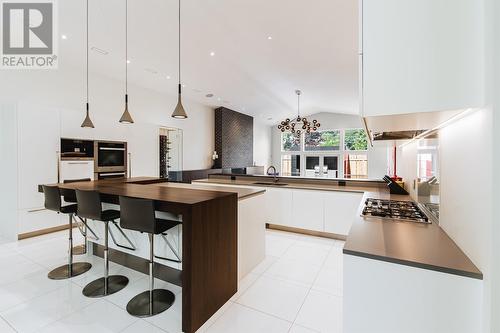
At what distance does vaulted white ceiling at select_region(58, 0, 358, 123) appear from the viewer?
3.11 metres

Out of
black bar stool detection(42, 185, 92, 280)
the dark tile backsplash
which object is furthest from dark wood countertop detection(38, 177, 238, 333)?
the dark tile backsplash

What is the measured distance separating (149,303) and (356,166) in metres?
10.1

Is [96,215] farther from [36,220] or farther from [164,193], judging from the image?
[36,220]

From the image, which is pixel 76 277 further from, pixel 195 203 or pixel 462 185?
pixel 462 185

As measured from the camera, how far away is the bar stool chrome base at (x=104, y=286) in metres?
2.30

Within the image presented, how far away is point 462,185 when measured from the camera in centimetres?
121

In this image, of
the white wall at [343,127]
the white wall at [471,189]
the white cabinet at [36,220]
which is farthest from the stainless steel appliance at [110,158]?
the white wall at [343,127]

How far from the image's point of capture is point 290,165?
12.0 metres

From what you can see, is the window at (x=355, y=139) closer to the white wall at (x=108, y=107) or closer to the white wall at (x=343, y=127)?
the white wall at (x=343, y=127)

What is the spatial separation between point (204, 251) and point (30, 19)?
4363mm

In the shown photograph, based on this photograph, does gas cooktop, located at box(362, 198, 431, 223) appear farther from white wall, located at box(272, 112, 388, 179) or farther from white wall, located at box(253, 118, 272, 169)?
white wall, located at box(253, 118, 272, 169)

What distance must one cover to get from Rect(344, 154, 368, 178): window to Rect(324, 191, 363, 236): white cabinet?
7307mm

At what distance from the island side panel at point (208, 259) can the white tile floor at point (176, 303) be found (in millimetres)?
141

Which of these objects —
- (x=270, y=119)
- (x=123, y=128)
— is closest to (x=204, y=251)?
(x=123, y=128)
